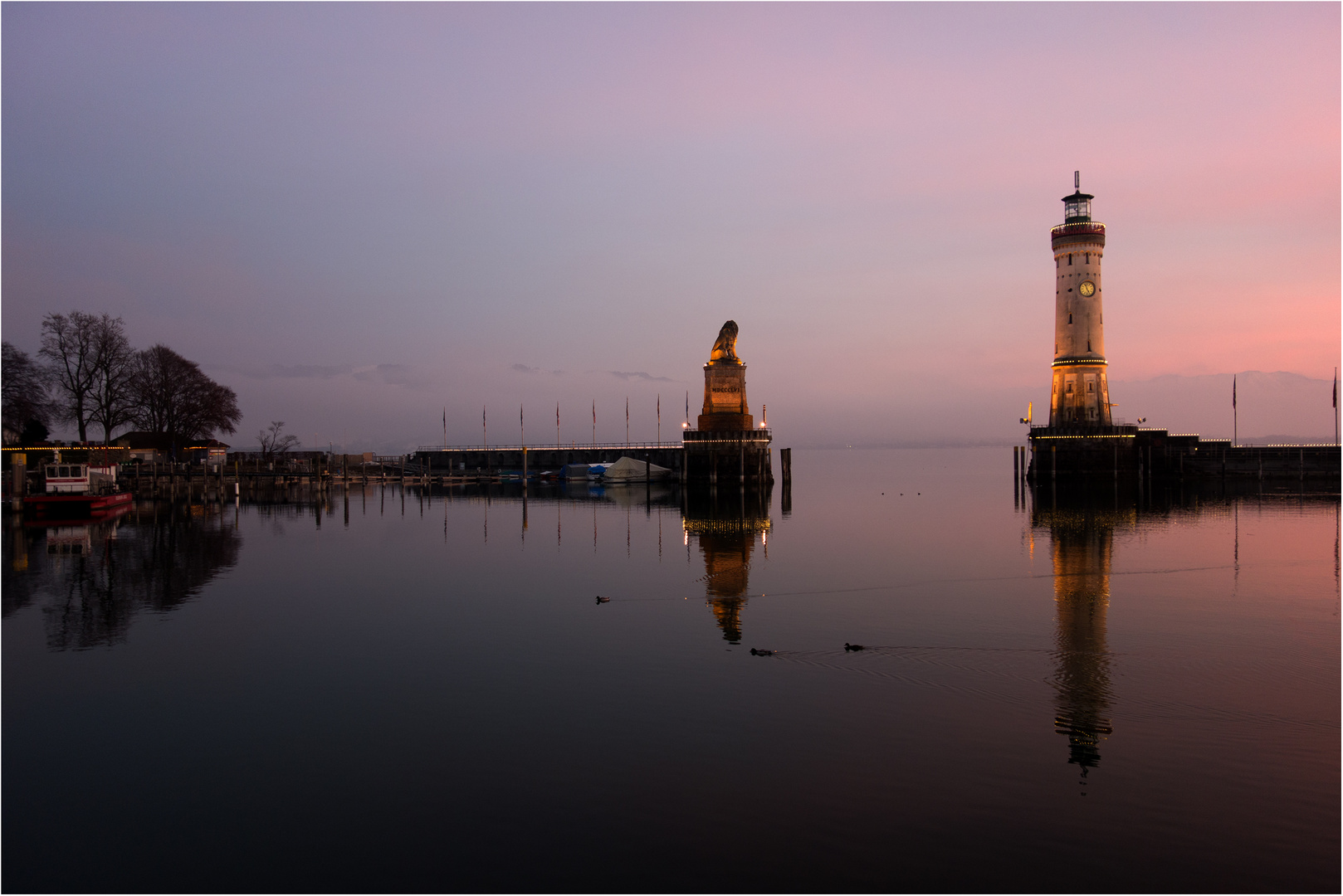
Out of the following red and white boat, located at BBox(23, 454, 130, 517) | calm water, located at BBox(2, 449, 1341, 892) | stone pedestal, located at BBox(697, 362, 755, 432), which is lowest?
calm water, located at BBox(2, 449, 1341, 892)

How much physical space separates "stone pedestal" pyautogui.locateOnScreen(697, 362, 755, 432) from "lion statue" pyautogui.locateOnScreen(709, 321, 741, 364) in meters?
0.34

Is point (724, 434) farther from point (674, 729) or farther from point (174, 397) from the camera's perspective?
point (674, 729)

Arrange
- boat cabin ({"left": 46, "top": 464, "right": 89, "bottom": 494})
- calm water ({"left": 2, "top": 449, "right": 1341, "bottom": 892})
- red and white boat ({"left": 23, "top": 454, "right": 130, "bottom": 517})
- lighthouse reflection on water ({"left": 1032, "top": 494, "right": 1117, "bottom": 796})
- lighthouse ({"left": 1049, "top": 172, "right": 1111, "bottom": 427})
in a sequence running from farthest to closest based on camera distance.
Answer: lighthouse ({"left": 1049, "top": 172, "right": 1111, "bottom": 427}), boat cabin ({"left": 46, "top": 464, "right": 89, "bottom": 494}), red and white boat ({"left": 23, "top": 454, "right": 130, "bottom": 517}), lighthouse reflection on water ({"left": 1032, "top": 494, "right": 1117, "bottom": 796}), calm water ({"left": 2, "top": 449, "right": 1341, "bottom": 892})

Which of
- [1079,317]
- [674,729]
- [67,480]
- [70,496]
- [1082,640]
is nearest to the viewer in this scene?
[674,729]

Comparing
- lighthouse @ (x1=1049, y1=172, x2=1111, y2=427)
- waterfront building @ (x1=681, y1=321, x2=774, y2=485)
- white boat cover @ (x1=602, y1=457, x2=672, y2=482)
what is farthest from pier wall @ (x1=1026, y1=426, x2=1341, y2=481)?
white boat cover @ (x1=602, y1=457, x2=672, y2=482)

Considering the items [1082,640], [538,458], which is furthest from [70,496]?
[538,458]

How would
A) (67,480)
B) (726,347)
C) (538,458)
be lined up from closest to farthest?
(67,480), (726,347), (538,458)

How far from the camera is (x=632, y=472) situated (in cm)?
9600

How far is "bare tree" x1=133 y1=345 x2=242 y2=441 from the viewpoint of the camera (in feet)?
271

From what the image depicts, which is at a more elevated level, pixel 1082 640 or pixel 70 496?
pixel 70 496

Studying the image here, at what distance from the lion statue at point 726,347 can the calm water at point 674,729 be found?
152ft

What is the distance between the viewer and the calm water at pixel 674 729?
909cm

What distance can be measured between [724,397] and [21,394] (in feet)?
189

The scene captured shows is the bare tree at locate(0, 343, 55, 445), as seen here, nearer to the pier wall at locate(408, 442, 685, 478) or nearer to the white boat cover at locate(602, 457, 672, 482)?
the pier wall at locate(408, 442, 685, 478)
